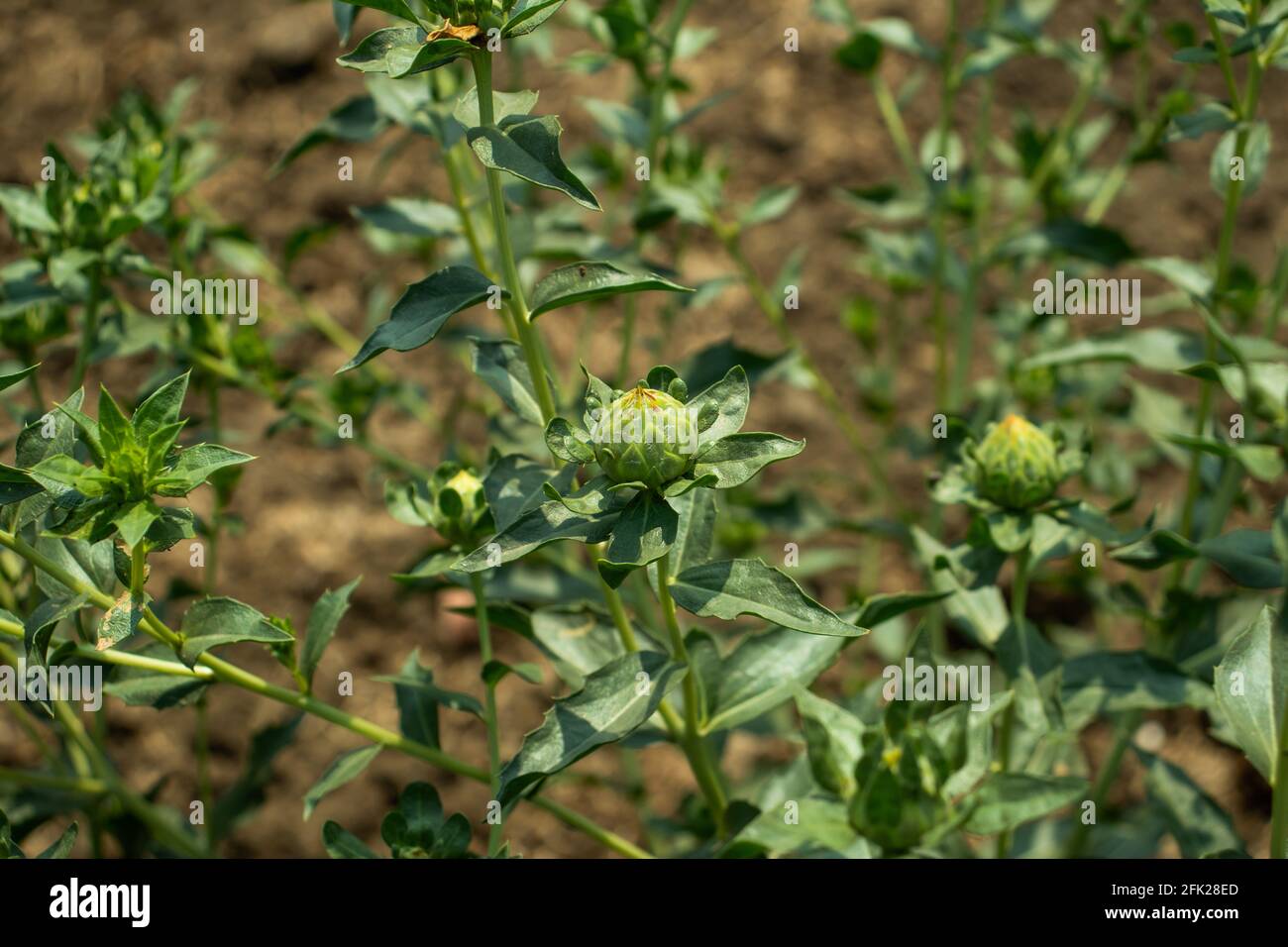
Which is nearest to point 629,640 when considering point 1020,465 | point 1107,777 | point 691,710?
point 691,710

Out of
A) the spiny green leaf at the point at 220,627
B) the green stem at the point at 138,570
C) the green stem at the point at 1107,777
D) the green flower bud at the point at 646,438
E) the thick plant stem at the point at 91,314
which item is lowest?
the green stem at the point at 1107,777

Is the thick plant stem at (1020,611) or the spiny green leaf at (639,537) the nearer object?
the spiny green leaf at (639,537)

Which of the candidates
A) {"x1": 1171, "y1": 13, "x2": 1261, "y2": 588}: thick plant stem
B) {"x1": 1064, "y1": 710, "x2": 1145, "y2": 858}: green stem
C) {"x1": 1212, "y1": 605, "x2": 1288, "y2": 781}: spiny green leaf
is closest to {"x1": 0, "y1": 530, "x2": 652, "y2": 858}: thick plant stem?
{"x1": 1212, "y1": 605, "x2": 1288, "y2": 781}: spiny green leaf

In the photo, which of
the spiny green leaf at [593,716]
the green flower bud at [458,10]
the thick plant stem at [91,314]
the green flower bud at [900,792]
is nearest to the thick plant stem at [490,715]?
the spiny green leaf at [593,716]

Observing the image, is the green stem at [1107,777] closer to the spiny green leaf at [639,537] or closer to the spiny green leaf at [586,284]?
the spiny green leaf at [639,537]

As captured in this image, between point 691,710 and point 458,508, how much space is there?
525mm

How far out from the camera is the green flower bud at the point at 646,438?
5.57 ft

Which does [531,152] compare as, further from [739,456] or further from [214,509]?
[214,509]

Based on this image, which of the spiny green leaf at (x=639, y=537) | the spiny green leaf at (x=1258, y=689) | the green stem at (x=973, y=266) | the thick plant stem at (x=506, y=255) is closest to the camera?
the spiny green leaf at (x=639, y=537)

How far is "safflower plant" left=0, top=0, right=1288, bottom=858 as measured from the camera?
1784mm

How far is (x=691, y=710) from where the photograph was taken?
216 centimetres
